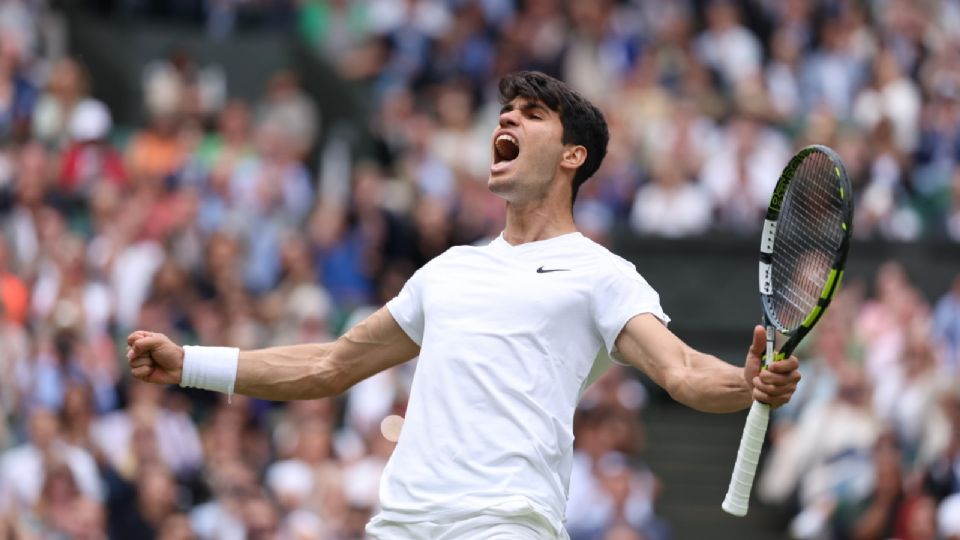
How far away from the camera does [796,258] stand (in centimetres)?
643

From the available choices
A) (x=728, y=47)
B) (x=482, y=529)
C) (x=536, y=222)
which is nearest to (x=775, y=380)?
(x=482, y=529)

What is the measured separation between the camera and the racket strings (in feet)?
20.1

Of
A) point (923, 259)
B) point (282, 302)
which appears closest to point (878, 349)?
point (923, 259)

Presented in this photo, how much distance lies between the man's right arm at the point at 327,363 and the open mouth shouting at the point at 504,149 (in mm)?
629

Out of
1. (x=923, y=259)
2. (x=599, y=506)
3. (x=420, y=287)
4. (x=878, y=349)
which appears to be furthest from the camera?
(x=923, y=259)

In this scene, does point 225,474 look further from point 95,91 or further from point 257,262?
point 95,91

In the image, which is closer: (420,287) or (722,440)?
(420,287)

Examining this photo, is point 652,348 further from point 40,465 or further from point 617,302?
point 40,465

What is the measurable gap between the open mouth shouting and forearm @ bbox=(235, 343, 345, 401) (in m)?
0.86

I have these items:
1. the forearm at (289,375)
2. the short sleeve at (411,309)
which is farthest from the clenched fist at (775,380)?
the forearm at (289,375)

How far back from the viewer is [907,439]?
41.3 feet

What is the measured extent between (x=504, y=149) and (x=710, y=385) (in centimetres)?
123

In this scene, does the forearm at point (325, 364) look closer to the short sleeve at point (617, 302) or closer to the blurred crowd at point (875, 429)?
the short sleeve at point (617, 302)

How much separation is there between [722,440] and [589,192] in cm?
228
